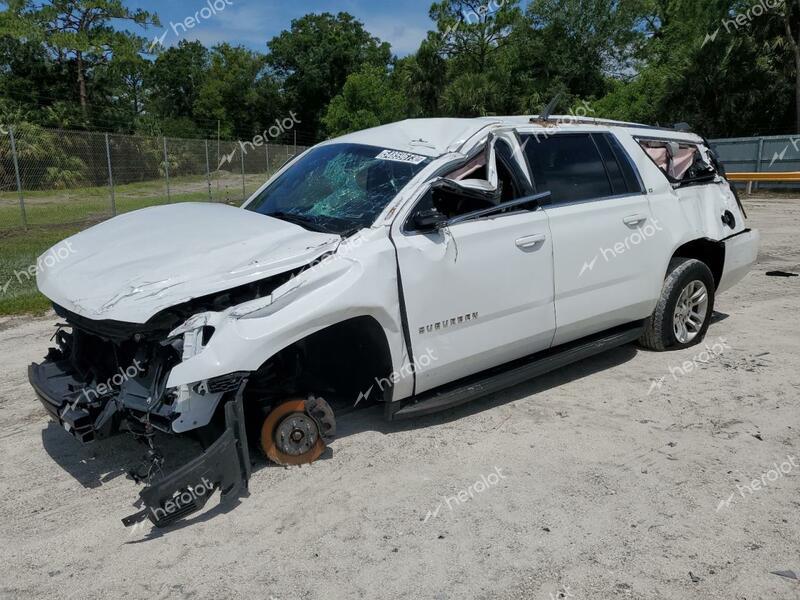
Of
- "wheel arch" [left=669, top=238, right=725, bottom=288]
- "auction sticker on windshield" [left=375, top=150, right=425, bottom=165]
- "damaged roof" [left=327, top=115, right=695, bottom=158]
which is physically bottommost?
"wheel arch" [left=669, top=238, right=725, bottom=288]

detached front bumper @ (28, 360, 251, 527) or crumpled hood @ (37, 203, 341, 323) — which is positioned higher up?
crumpled hood @ (37, 203, 341, 323)

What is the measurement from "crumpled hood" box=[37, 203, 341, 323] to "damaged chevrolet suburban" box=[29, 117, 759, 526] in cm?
1

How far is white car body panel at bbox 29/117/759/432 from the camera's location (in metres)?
3.34

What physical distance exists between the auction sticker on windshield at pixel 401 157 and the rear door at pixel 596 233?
0.80 metres

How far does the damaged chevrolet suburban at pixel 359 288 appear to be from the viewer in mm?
3318

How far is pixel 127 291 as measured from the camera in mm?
3346

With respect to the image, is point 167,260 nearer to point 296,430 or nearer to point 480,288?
point 296,430

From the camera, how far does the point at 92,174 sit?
17891mm

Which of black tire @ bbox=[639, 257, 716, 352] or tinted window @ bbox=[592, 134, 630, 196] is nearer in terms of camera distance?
tinted window @ bbox=[592, 134, 630, 196]
